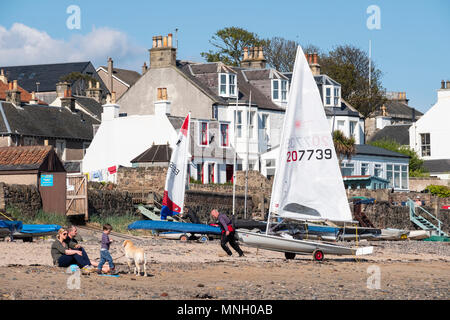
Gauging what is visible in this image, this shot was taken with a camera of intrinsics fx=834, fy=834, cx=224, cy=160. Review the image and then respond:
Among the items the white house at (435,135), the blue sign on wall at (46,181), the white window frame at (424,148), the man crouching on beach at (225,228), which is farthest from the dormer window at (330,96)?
the man crouching on beach at (225,228)

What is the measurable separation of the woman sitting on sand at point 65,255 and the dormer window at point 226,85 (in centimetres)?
3984

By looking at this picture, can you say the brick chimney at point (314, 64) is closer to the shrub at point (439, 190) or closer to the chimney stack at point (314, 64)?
the chimney stack at point (314, 64)

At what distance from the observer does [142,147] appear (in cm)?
5362

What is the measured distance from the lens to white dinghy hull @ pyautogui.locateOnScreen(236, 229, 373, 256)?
25422 millimetres

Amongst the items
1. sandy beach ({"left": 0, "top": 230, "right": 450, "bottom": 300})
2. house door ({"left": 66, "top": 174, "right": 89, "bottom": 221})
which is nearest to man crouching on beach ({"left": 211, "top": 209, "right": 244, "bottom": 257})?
sandy beach ({"left": 0, "top": 230, "right": 450, "bottom": 300})

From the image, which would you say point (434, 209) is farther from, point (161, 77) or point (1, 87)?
point (1, 87)

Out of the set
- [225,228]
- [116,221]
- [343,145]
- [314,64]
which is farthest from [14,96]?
[225,228]

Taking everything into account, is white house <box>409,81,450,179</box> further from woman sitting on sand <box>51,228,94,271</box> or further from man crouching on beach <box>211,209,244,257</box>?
woman sitting on sand <box>51,228,94,271</box>

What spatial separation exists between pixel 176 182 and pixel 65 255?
16.3 meters

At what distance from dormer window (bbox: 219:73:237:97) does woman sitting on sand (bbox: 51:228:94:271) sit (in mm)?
39839

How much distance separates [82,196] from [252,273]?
58.8 feet

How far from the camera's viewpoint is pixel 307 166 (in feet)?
88.2

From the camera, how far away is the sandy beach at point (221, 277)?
17.5 metres
